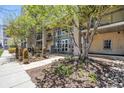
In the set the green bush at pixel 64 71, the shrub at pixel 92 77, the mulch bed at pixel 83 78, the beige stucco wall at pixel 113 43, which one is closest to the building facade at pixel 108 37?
the beige stucco wall at pixel 113 43

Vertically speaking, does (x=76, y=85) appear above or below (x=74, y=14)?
below

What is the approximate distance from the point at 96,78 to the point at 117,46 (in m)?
9.89

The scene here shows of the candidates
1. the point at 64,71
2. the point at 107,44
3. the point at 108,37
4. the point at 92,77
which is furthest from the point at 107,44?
the point at 92,77

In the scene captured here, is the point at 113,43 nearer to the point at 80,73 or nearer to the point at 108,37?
the point at 108,37

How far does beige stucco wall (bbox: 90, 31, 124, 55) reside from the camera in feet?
51.3

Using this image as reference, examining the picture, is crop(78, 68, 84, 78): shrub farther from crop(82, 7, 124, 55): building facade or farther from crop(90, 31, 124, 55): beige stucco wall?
crop(90, 31, 124, 55): beige stucco wall

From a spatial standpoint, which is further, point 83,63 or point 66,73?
point 83,63

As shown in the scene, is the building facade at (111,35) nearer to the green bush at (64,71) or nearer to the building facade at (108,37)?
the building facade at (108,37)

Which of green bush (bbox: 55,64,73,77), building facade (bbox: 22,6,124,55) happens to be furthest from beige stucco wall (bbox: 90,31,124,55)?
green bush (bbox: 55,64,73,77)
